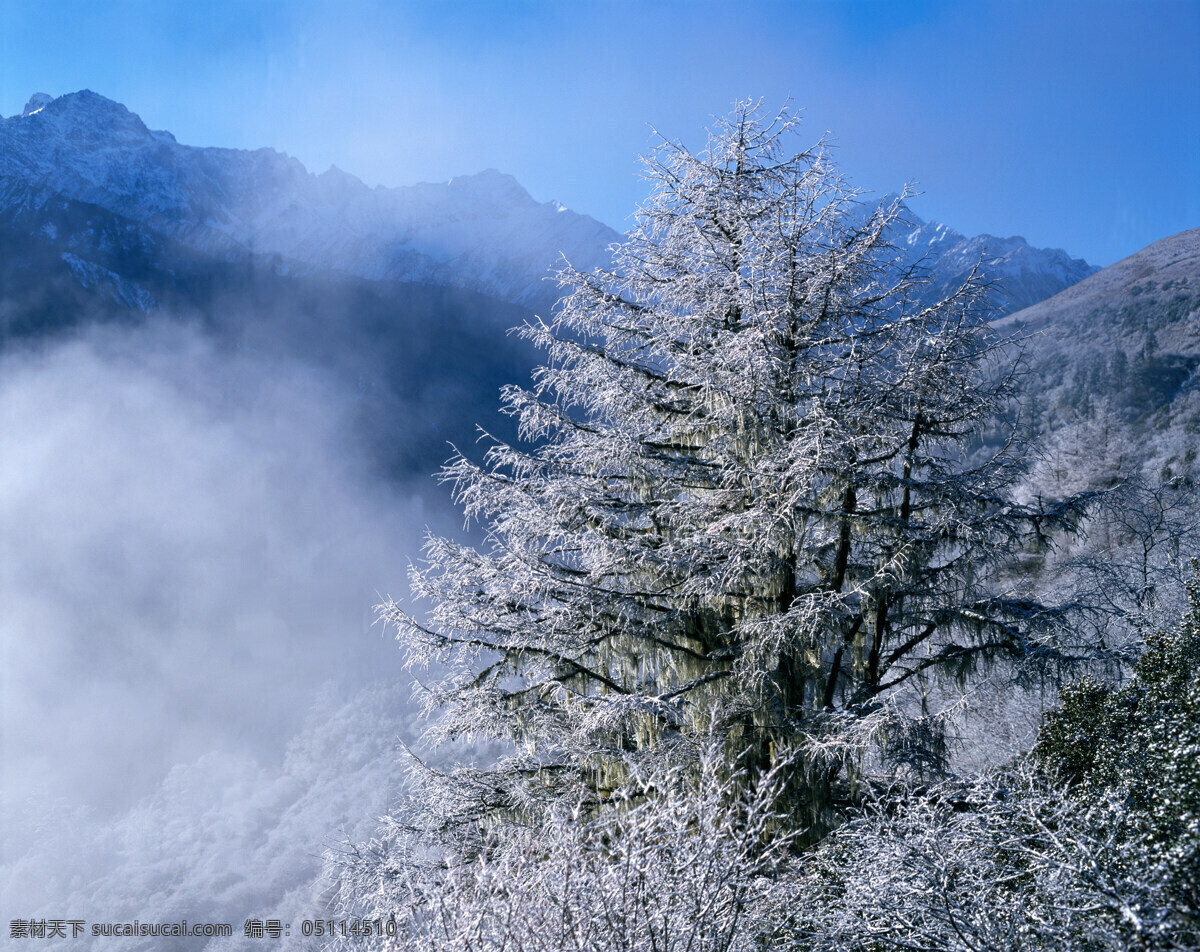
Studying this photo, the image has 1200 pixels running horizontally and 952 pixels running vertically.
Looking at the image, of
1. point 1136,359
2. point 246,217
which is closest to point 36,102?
point 246,217

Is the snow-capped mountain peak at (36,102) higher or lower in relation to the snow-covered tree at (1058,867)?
higher

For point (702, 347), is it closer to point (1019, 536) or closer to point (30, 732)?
point (1019, 536)

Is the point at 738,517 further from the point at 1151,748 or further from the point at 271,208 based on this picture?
the point at 271,208

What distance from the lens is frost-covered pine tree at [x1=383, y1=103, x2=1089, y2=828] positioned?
5473mm

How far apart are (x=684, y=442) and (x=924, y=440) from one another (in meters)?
2.23

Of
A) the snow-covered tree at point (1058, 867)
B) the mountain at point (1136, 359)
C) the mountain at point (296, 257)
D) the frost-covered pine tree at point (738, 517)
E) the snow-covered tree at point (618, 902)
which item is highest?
the mountain at point (296, 257)

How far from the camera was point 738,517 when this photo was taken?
205 inches

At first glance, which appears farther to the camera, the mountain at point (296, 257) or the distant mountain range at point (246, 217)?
Result: the distant mountain range at point (246, 217)

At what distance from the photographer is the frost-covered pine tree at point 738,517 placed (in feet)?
18.0

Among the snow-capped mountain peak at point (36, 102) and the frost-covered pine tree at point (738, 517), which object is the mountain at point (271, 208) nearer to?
the snow-capped mountain peak at point (36, 102)

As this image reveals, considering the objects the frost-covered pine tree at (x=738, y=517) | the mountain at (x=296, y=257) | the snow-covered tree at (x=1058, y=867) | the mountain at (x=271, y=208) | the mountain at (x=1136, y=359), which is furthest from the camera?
the mountain at (x=271, y=208)

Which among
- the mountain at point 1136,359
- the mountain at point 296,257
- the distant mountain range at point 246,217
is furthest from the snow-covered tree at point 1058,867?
the distant mountain range at point 246,217

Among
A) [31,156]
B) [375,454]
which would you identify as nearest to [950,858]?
[375,454]

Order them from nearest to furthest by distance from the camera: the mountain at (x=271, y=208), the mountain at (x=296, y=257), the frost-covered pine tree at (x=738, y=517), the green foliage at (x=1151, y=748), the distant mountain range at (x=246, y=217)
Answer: the green foliage at (x=1151, y=748)
the frost-covered pine tree at (x=738, y=517)
the mountain at (x=296, y=257)
the distant mountain range at (x=246, y=217)
the mountain at (x=271, y=208)
